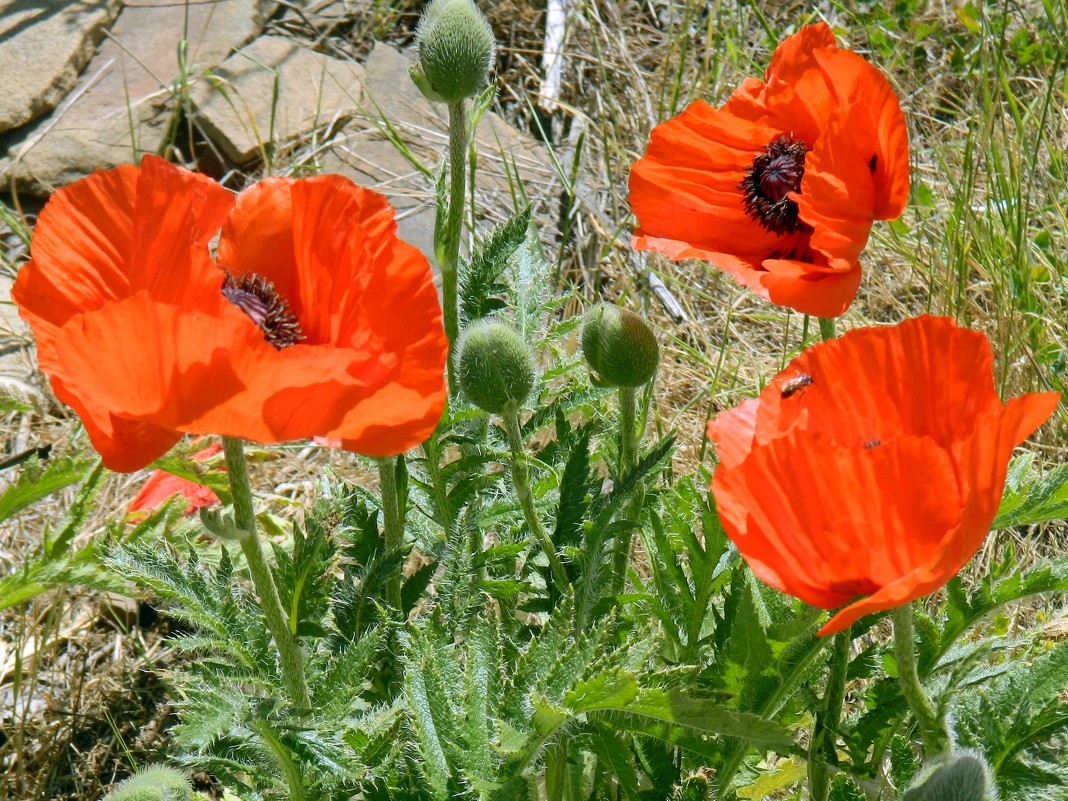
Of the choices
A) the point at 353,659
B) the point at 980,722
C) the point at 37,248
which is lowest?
the point at 980,722

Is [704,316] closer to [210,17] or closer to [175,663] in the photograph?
[175,663]

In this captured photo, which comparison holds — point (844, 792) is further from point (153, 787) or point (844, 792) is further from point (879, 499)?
point (153, 787)

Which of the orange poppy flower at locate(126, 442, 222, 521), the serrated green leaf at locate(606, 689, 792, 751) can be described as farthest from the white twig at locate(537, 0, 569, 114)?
the serrated green leaf at locate(606, 689, 792, 751)

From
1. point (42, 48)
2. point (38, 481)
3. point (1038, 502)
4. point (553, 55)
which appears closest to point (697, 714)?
point (1038, 502)

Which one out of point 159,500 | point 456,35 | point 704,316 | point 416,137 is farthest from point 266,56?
point 456,35

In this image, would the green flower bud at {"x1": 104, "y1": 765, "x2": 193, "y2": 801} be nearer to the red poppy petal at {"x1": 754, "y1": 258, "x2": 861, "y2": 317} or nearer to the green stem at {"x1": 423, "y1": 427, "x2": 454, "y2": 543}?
the green stem at {"x1": 423, "y1": 427, "x2": 454, "y2": 543}

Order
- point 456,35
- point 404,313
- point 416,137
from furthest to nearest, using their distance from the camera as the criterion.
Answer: point 416,137, point 456,35, point 404,313

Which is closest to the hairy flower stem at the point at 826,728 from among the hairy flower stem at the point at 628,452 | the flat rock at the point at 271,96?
the hairy flower stem at the point at 628,452
